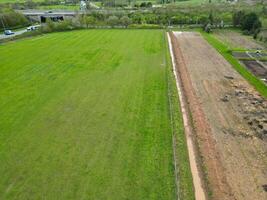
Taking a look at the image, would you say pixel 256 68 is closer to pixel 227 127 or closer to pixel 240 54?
pixel 240 54

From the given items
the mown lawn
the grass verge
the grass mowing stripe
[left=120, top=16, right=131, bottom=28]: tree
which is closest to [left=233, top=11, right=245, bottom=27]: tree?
the grass mowing stripe

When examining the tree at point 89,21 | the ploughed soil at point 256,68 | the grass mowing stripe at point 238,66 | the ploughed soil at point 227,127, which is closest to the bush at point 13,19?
the tree at point 89,21

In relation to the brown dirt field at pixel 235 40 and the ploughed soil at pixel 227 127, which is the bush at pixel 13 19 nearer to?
the brown dirt field at pixel 235 40

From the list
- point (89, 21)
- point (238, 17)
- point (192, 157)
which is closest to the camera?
point (192, 157)

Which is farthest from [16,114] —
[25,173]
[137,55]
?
[137,55]

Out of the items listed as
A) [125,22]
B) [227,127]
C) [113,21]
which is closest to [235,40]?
[125,22]
